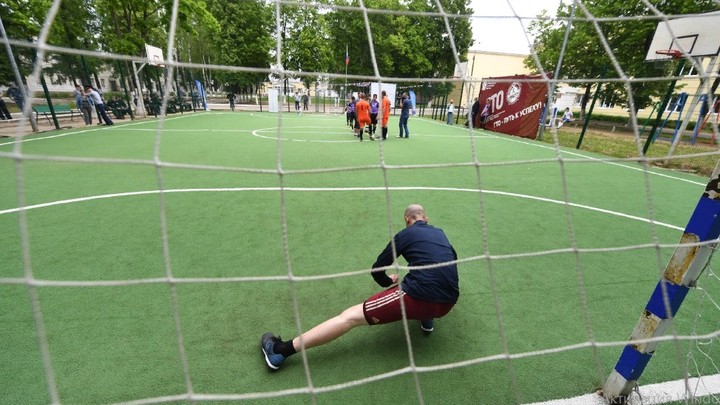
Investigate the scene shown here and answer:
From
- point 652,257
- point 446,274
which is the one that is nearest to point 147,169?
point 446,274

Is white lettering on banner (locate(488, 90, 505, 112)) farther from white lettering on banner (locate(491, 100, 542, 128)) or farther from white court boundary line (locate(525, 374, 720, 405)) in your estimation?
white court boundary line (locate(525, 374, 720, 405))

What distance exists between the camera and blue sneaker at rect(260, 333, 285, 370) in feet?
7.10

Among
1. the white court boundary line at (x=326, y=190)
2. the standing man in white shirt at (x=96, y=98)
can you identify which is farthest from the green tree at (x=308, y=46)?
the white court boundary line at (x=326, y=190)

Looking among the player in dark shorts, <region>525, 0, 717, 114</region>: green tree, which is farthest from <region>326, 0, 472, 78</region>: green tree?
the player in dark shorts

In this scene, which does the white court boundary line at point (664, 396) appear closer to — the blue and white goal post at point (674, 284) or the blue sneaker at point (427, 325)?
the blue and white goal post at point (674, 284)

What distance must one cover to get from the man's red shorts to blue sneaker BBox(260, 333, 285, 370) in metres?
0.64

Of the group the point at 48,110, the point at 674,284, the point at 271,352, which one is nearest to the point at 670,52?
the point at 674,284

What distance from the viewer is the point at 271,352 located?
220cm

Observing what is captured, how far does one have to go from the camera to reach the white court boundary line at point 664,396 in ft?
6.56

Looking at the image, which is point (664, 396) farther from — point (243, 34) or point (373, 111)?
point (243, 34)

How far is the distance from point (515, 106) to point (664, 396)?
13.5 meters

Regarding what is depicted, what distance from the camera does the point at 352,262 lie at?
3.44 metres

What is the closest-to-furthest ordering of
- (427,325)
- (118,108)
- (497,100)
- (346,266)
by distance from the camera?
(427,325), (346,266), (497,100), (118,108)

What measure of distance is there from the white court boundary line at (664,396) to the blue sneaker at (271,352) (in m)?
Answer: 1.63
